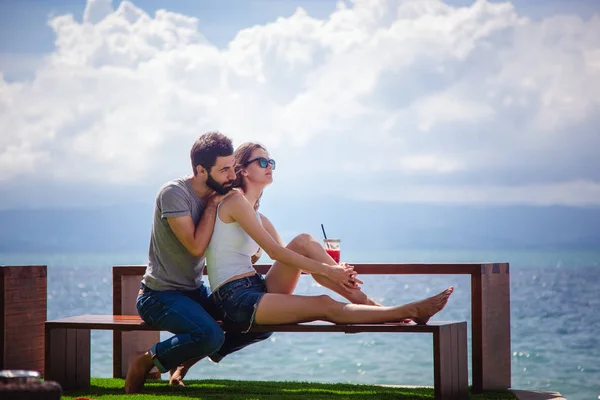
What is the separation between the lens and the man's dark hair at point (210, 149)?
14.4ft

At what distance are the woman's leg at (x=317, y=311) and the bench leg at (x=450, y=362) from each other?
14 cm

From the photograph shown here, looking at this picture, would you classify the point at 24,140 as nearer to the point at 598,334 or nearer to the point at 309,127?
the point at 309,127

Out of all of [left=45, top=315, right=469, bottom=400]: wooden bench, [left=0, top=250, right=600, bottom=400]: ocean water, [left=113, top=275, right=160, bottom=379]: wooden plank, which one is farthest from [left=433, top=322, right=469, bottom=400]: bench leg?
[left=0, top=250, right=600, bottom=400]: ocean water

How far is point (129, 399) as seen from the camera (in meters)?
4.39

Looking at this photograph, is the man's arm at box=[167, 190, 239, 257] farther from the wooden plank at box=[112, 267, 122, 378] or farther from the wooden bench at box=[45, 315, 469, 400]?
the wooden plank at box=[112, 267, 122, 378]

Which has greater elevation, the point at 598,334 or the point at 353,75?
the point at 353,75

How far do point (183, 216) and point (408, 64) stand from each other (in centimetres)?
6441

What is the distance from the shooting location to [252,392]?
16.0ft

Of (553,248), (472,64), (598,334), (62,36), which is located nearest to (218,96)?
(62,36)

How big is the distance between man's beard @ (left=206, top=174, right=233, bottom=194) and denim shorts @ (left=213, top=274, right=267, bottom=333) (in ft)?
1.46

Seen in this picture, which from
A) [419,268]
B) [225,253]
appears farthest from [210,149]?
[419,268]

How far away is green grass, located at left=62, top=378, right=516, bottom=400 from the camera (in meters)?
4.58

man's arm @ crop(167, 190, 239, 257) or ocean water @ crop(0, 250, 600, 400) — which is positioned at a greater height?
man's arm @ crop(167, 190, 239, 257)

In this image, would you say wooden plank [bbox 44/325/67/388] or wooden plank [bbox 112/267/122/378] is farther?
wooden plank [bbox 112/267/122/378]
